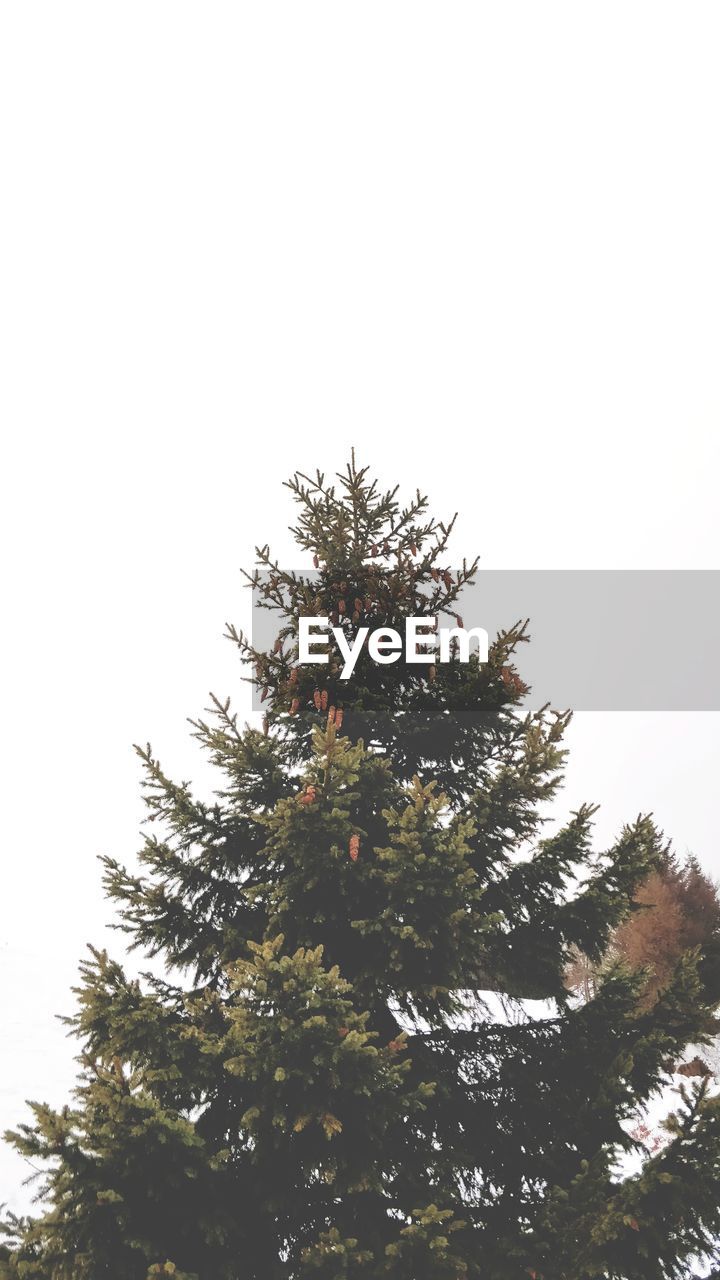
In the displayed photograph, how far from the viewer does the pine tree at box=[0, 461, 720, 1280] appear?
4.12 metres

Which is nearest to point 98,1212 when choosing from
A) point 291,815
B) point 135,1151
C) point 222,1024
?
point 135,1151

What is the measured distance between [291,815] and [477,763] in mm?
2468

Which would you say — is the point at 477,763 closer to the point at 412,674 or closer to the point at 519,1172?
the point at 412,674

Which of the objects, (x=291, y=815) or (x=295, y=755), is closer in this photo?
(x=291, y=815)

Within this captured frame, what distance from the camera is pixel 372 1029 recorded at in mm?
5758

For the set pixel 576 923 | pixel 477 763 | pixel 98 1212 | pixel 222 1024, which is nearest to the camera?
pixel 98 1212

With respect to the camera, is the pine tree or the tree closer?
the pine tree

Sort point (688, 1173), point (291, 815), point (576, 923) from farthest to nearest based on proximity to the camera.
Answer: point (576, 923) → point (291, 815) → point (688, 1173)

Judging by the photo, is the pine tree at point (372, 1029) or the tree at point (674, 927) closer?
the pine tree at point (372, 1029)

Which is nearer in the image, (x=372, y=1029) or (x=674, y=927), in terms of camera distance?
(x=372, y=1029)

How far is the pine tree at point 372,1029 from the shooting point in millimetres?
4121

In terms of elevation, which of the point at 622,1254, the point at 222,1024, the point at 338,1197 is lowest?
the point at 622,1254

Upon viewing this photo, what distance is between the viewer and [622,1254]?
4.61 meters

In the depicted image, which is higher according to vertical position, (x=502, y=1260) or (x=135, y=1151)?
(x=135, y=1151)
